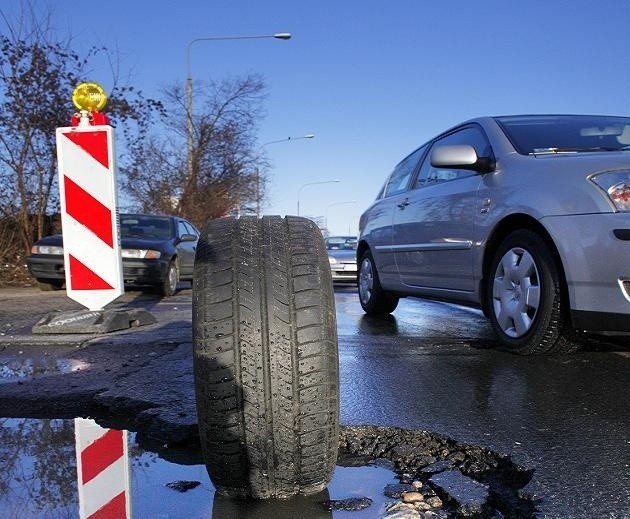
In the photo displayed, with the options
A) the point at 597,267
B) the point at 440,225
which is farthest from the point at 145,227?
the point at 597,267

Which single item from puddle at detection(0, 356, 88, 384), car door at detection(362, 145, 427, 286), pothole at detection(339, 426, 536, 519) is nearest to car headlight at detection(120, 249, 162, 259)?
car door at detection(362, 145, 427, 286)

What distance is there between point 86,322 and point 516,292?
3.02 meters

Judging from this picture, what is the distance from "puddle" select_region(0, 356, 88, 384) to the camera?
3320mm

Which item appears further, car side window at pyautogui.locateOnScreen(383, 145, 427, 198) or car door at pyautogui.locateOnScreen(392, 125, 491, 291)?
car side window at pyautogui.locateOnScreen(383, 145, 427, 198)

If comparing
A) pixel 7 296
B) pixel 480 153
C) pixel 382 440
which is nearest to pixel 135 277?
pixel 7 296

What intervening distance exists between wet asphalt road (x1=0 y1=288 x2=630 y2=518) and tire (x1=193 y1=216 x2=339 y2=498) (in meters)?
0.68

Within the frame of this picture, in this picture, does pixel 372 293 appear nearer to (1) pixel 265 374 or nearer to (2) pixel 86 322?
(2) pixel 86 322

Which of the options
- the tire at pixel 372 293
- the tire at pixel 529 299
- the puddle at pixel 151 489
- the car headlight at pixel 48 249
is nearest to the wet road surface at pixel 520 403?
the tire at pixel 529 299

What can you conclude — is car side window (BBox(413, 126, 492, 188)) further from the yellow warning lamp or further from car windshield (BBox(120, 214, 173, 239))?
car windshield (BBox(120, 214, 173, 239))

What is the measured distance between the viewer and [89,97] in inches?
188

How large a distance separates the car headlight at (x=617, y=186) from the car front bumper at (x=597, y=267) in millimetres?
76

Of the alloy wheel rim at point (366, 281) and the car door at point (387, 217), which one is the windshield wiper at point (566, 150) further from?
the alloy wheel rim at point (366, 281)

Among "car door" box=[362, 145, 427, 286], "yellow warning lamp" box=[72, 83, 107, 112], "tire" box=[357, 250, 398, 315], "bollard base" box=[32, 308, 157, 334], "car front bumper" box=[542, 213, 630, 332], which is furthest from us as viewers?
"tire" box=[357, 250, 398, 315]

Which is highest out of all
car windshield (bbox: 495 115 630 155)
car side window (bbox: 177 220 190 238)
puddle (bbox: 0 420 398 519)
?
car windshield (bbox: 495 115 630 155)
